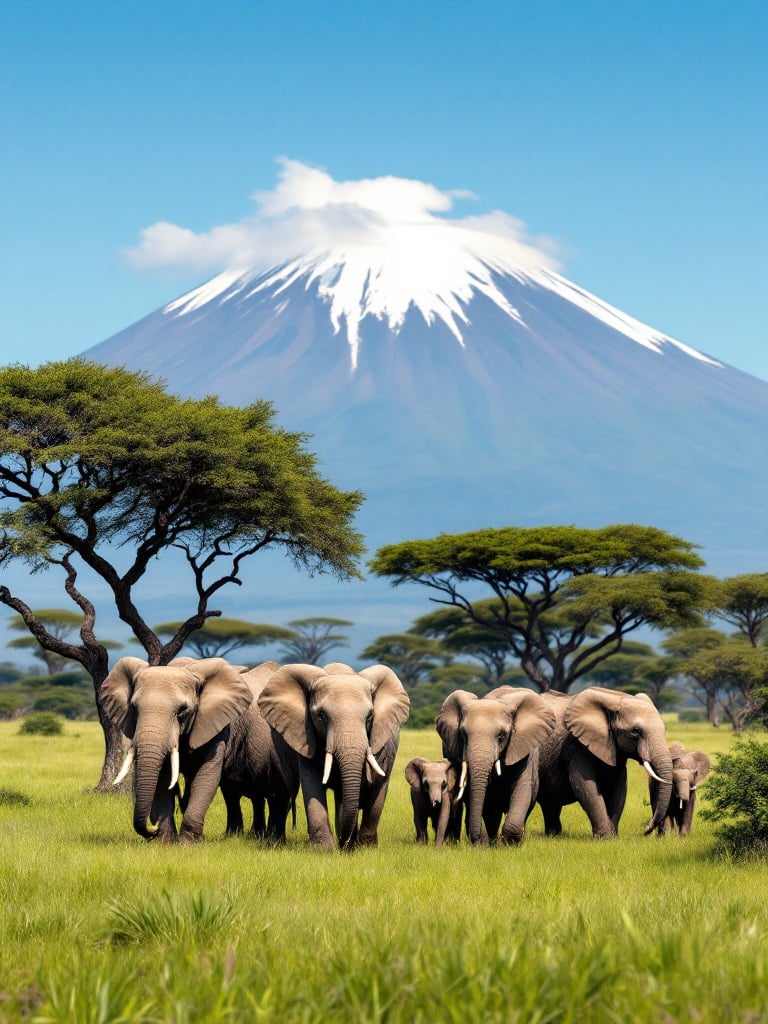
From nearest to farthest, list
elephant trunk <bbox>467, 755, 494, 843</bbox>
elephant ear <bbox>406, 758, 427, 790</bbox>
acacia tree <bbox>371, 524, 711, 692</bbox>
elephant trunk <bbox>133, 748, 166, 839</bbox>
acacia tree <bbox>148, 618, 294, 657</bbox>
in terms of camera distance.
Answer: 1. elephant trunk <bbox>133, 748, 166, 839</bbox>
2. elephant trunk <bbox>467, 755, 494, 843</bbox>
3. elephant ear <bbox>406, 758, 427, 790</bbox>
4. acacia tree <bbox>371, 524, 711, 692</bbox>
5. acacia tree <bbox>148, 618, 294, 657</bbox>

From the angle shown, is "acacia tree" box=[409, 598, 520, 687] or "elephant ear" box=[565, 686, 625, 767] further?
"acacia tree" box=[409, 598, 520, 687]

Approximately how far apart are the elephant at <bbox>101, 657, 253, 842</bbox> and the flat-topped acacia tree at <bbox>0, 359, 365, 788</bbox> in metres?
9.73

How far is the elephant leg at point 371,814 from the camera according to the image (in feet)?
50.0

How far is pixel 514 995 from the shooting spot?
4.68 m

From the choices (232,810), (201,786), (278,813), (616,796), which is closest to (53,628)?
(232,810)

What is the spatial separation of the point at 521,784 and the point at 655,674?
65636 mm

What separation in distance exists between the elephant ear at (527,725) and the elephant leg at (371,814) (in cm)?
187

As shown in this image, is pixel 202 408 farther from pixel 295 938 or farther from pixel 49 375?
pixel 295 938

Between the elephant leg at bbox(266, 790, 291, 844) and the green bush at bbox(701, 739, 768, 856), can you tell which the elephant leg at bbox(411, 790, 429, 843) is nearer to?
the elephant leg at bbox(266, 790, 291, 844)

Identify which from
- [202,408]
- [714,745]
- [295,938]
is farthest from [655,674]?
[295,938]

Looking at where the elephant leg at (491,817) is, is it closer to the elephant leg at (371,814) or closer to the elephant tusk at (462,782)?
the elephant tusk at (462,782)

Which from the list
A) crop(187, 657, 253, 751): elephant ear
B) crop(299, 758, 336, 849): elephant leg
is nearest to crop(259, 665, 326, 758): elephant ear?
crop(299, 758, 336, 849): elephant leg

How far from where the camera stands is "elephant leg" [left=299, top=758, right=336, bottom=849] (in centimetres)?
1457

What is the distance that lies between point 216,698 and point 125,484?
13.1m
